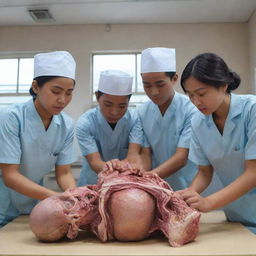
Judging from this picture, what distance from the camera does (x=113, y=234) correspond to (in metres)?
1.13

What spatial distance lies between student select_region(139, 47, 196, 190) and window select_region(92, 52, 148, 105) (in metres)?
2.50

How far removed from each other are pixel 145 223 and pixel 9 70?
426 cm

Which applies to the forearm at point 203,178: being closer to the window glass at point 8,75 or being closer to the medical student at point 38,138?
the medical student at point 38,138

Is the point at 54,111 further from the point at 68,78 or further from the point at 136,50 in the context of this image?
the point at 136,50

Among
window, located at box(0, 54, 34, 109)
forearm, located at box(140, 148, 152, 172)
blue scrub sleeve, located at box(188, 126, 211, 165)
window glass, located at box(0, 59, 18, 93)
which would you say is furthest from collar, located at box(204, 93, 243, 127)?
window glass, located at box(0, 59, 18, 93)

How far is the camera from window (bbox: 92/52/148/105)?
4.60 m

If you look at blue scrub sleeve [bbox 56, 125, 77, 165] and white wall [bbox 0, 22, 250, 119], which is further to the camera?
white wall [bbox 0, 22, 250, 119]

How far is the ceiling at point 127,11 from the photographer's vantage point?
3.81 meters

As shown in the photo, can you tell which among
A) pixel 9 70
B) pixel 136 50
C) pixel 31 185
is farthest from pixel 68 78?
pixel 9 70

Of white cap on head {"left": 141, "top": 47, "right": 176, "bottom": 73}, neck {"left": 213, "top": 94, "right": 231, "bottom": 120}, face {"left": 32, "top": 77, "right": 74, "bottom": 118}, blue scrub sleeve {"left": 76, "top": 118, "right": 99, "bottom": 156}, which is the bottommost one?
blue scrub sleeve {"left": 76, "top": 118, "right": 99, "bottom": 156}

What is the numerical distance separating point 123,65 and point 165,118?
2.85 metres

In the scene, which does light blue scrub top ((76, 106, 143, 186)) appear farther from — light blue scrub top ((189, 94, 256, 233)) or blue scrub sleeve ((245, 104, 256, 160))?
blue scrub sleeve ((245, 104, 256, 160))

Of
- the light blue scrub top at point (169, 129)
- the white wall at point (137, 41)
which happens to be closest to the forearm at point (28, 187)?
the light blue scrub top at point (169, 129)

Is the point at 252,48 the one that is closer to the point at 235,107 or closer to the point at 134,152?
the point at 134,152
